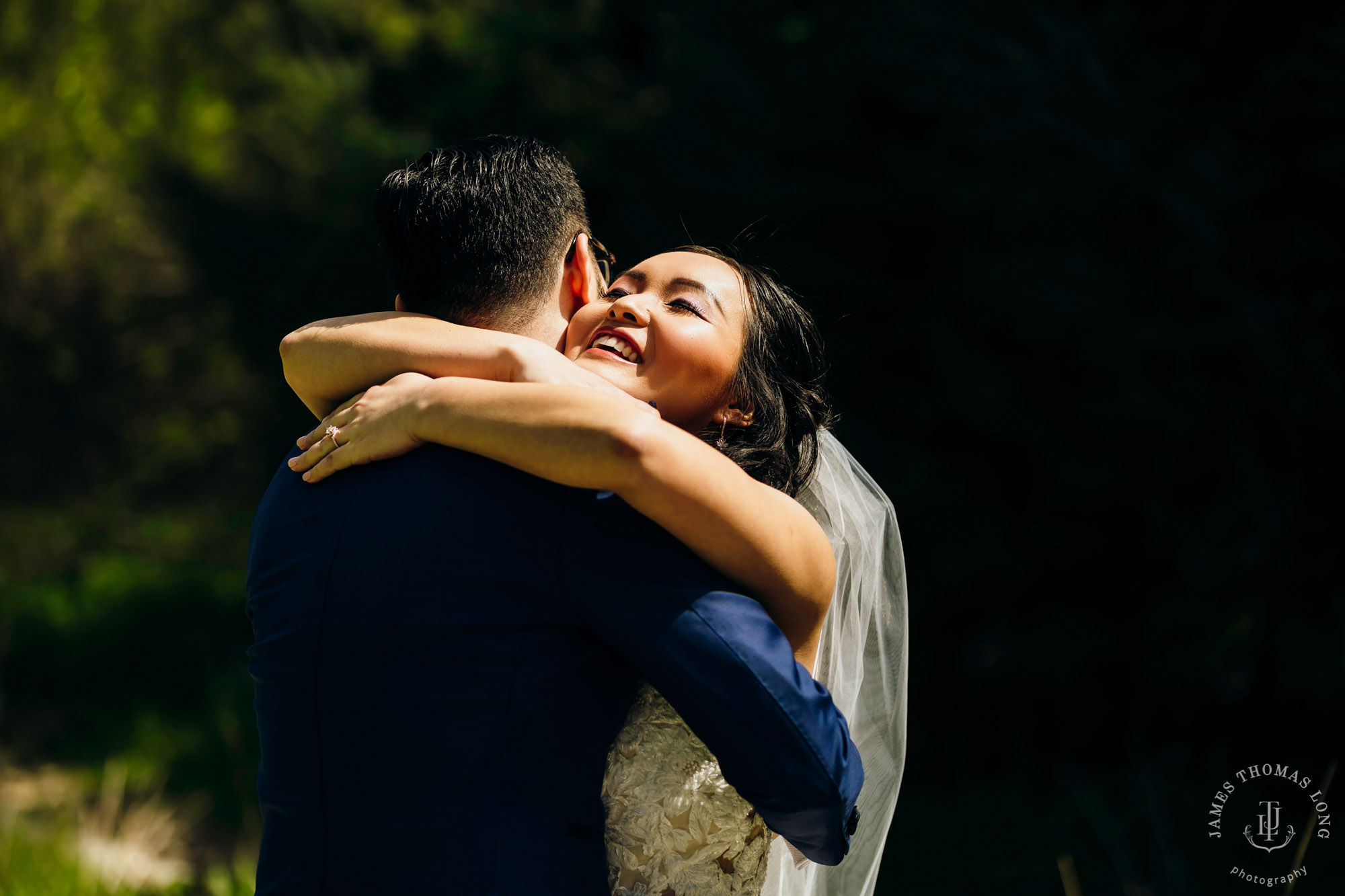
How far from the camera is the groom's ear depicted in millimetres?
1896

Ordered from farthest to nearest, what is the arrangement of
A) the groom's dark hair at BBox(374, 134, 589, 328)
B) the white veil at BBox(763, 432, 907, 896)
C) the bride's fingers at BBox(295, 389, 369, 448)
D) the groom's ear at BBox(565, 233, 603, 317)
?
the white veil at BBox(763, 432, 907, 896) → the groom's ear at BBox(565, 233, 603, 317) → the groom's dark hair at BBox(374, 134, 589, 328) → the bride's fingers at BBox(295, 389, 369, 448)

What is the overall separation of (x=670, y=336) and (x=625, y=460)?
68 centimetres

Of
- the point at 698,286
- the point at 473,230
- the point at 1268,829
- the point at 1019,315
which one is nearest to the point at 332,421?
the point at 473,230

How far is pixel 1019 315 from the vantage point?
4938mm

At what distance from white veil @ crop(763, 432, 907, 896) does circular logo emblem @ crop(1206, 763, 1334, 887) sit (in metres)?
3.23

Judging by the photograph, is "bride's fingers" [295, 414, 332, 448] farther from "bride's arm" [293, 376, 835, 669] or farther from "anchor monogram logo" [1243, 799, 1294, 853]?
"anchor monogram logo" [1243, 799, 1294, 853]

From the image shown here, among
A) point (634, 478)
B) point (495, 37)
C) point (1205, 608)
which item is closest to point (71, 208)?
point (495, 37)

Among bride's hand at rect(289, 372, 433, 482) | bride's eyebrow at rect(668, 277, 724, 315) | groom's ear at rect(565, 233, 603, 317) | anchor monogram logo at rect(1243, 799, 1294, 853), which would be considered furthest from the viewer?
anchor monogram logo at rect(1243, 799, 1294, 853)

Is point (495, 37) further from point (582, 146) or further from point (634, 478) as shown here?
point (634, 478)

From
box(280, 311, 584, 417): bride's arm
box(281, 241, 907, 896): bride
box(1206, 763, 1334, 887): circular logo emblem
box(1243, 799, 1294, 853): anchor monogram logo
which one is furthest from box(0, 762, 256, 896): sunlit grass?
box(1243, 799, 1294, 853): anchor monogram logo

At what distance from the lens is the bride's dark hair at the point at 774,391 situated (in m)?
2.00

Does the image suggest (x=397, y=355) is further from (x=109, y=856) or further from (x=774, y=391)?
(x=109, y=856)

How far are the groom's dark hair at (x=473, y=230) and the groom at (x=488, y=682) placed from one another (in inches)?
15.9

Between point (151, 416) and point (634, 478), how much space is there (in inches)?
531
